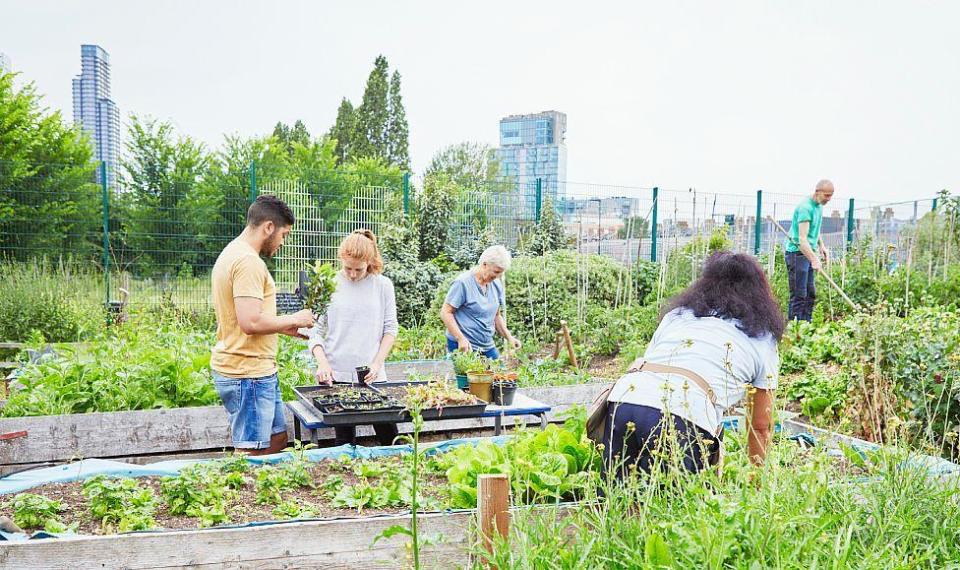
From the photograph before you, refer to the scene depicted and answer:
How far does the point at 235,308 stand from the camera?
3.80 meters

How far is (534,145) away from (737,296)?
36960mm

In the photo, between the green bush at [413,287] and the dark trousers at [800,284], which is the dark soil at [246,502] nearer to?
the dark trousers at [800,284]

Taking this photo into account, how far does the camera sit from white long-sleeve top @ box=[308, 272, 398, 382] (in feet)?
15.2

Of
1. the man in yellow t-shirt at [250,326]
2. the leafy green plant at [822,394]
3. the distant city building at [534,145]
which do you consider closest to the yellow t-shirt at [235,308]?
the man in yellow t-shirt at [250,326]

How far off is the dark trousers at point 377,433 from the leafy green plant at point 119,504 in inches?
47.2

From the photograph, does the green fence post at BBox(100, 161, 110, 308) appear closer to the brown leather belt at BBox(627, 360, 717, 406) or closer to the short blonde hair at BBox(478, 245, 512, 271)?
the short blonde hair at BBox(478, 245, 512, 271)

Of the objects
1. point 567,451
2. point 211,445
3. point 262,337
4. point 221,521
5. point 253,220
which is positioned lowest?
point 211,445

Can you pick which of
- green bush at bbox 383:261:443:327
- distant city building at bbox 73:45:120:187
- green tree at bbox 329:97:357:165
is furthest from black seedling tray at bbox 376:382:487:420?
distant city building at bbox 73:45:120:187

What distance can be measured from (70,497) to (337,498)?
1.11 metres

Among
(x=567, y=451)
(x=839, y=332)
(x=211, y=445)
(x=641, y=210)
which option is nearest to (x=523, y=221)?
(x=641, y=210)

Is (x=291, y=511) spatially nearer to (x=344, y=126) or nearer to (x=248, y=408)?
(x=248, y=408)

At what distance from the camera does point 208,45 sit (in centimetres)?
2152

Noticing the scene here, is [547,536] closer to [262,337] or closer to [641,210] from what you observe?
[262,337]

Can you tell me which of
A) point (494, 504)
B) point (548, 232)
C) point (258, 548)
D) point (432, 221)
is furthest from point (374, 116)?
point (494, 504)
